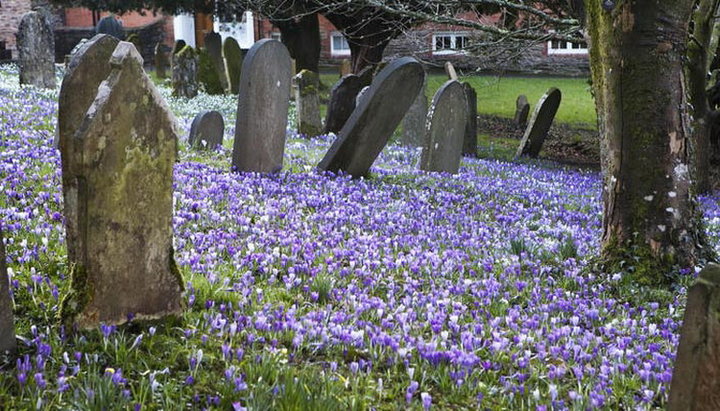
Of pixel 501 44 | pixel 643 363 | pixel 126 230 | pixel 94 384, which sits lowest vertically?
pixel 643 363

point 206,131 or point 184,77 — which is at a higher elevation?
point 184,77

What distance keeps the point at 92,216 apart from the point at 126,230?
0.59 ft

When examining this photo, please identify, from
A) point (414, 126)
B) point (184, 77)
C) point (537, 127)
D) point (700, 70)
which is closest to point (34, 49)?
point (184, 77)

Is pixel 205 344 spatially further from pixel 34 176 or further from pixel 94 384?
pixel 34 176

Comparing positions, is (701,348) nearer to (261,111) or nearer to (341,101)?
(261,111)

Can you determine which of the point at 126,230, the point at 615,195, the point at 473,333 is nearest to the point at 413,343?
the point at 473,333

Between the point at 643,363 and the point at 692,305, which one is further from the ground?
the point at 692,305

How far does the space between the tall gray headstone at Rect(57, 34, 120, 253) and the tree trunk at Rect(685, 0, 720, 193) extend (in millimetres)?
9329

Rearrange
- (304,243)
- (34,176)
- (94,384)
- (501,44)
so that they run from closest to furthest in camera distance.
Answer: (94,384) < (304,243) < (34,176) < (501,44)

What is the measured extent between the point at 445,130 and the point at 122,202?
7.59 metres

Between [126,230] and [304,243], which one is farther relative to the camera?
[304,243]

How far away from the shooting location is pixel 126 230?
3352 millimetres

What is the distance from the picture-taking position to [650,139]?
5.30 meters

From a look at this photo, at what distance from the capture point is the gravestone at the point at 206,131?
33.7ft
